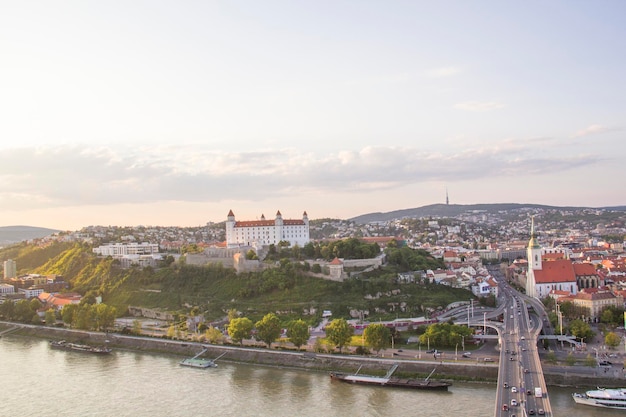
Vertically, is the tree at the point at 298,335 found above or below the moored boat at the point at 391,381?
above

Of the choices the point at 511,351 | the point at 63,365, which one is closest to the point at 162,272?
the point at 63,365

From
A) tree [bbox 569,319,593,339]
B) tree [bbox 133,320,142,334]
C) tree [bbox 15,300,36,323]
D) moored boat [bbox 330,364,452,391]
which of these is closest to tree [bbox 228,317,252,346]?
moored boat [bbox 330,364,452,391]

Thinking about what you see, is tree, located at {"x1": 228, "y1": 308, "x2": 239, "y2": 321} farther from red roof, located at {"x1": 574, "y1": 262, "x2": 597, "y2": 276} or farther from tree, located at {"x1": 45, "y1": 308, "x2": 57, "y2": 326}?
red roof, located at {"x1": 574, "y1": 262, "x2": 597, "y2": 276}

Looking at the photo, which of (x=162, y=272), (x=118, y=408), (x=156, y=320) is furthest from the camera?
(x=162, y=272)

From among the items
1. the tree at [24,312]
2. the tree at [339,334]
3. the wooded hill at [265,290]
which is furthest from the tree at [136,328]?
the tree at [339,334]

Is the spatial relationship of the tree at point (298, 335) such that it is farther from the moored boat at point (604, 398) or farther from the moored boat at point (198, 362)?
the moored boat at point (604, 398)

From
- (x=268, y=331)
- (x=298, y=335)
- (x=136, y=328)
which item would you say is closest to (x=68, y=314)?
(x=136, y=328)

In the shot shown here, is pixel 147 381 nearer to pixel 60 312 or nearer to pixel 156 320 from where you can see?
pixel 156 320
